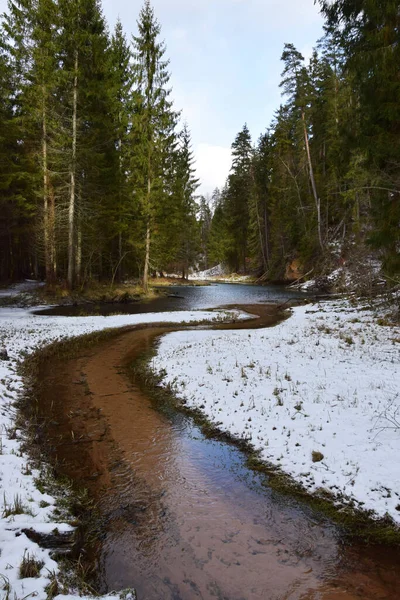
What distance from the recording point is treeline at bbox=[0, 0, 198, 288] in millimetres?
23828

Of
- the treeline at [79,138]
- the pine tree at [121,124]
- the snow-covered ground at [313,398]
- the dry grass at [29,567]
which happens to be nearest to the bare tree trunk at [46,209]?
the treeline at [79,138]

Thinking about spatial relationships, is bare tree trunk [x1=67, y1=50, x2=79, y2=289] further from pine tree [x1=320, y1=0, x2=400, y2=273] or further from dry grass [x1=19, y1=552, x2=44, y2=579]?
dry grass [x1=19, y1=552, x2=44, y2=579]

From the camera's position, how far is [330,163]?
32.5 meters

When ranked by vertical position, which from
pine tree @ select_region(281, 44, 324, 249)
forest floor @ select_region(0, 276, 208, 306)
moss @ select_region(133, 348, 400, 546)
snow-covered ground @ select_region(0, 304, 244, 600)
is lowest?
moss @ select_region(133, 348, 400, 546)

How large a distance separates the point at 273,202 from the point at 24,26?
3597cm

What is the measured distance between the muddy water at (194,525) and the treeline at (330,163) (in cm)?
1007

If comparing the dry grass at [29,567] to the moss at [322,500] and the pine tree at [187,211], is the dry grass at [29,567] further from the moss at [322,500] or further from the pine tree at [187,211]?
the pine tree at [187,211]

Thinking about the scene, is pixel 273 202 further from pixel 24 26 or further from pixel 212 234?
pixel 24 26

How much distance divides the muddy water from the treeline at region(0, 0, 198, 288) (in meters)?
20.9

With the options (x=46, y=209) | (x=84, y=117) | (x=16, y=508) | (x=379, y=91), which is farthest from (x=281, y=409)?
(x=84, y=117)

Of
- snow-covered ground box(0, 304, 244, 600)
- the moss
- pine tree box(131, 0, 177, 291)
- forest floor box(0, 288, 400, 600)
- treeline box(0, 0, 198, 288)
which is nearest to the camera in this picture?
snow-covered ground box(0, 304, 244, 600)

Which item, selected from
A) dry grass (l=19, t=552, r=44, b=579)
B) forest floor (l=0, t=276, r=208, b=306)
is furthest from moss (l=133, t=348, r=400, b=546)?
forest floor (l=0, t=276, r=208, b=306)

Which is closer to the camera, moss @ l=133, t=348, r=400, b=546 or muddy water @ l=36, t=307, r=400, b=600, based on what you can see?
muddy water @ l=36, t=307, r=400, b=600

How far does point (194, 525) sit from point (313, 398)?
3895mm
